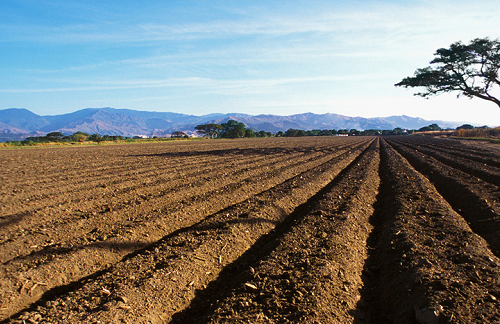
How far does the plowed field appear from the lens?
3012 millimetres

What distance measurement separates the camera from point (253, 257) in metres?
4.50

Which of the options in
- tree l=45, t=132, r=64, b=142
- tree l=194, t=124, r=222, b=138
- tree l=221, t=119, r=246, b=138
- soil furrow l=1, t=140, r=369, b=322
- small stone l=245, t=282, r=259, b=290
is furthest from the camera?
tree l=194, t=124, r=222, b=138

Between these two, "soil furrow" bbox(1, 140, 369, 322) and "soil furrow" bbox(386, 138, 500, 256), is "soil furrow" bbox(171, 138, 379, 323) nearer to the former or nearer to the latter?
"soil furrow" bbox(1, 140, 369, 322)

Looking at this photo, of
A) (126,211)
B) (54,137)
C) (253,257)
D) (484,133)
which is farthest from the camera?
(54,137)

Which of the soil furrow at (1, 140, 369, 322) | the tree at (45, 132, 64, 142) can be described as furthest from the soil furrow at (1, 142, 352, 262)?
the tree at (45, 132, 64, 142)

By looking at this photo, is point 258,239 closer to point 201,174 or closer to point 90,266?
point 90,266

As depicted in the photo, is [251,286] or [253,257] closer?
[251,286]

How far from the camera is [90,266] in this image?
4.28 meters

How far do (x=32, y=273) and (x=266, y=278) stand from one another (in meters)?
3.08

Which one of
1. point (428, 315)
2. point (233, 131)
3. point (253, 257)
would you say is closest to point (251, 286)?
point (253, 257)

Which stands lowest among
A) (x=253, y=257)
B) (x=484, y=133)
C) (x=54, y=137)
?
(x=253, y=257)

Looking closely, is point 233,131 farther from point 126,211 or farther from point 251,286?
point 251,286

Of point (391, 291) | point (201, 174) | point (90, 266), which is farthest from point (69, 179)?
point (391, 291)

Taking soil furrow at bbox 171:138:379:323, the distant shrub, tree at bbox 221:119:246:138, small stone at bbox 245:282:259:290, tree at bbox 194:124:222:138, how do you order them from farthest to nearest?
1. tree at bbox 194:124:222:138
2. tree at bbox 221:119:246:138
3. the distant shrub
4. small stone at bbox 245:282:259:290
5. soil furrow at bbox 171:138:379:323
